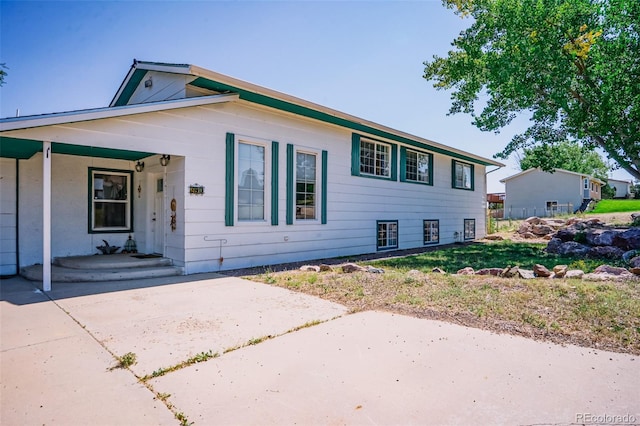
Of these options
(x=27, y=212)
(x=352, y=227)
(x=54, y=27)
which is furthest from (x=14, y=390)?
(x=352, y=227)

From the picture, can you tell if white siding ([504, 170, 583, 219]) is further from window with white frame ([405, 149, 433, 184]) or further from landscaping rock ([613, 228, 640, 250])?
landscaping rock ([613, 228, 640, 250])

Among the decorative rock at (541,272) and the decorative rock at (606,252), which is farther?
the decorative rock at (606,252)

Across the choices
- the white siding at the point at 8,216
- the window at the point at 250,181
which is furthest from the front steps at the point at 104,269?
the window at the point at 250,181

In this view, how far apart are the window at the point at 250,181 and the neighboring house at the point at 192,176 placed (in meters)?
0.03

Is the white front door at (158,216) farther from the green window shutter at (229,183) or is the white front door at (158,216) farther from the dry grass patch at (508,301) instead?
the dry grass patch at (508,301)

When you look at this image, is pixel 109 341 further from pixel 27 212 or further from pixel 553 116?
pixel 553 116

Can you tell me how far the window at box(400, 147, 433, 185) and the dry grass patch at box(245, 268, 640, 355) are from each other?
6938 millimetres

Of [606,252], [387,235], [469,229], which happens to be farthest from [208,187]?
[469,229]

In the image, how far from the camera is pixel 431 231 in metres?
14.6

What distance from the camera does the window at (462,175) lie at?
15719mm

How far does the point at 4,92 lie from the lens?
11.9 m

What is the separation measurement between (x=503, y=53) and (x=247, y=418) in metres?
14.1

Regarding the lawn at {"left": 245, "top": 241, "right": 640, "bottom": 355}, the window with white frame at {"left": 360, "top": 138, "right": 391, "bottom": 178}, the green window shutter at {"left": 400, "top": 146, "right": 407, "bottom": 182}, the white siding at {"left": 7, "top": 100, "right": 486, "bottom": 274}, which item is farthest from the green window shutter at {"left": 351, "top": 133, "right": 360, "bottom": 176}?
the lawn at {"left": 245, "top": 241, "right": 640, "bottom": 355}

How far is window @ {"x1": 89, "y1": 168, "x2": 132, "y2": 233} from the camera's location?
8477mm
